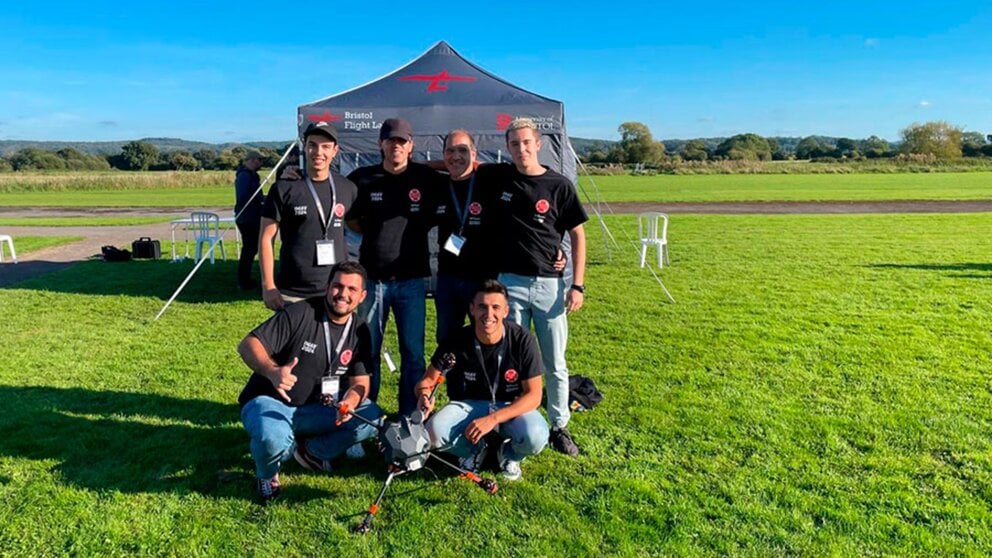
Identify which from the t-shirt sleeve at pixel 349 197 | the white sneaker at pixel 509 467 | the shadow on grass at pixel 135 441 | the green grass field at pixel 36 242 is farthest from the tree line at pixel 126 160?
the white sneaker at pixel 509 467

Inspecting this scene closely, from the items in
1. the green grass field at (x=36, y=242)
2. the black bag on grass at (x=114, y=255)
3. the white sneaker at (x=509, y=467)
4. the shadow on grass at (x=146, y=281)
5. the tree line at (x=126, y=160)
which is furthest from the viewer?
the tree line at (x=126, y=160)

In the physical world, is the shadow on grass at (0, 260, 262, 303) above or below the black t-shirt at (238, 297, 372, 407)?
below

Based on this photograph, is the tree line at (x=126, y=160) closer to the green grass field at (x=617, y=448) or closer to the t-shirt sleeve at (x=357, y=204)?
the green grass field at (x=617, y=448)

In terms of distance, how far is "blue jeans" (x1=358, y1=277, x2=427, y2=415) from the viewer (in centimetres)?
375

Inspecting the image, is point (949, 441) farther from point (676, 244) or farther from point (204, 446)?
point (676, 244)

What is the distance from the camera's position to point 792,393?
4.77m

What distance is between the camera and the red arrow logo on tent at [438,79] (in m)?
9.17

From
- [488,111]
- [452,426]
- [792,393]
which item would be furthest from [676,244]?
[452,426]

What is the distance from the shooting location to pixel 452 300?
3.72 metres

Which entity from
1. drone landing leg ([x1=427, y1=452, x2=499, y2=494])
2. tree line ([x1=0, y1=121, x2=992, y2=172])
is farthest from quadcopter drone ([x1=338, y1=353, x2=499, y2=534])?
tree line ([x1=0, y1=121, x2=992, y2=172])

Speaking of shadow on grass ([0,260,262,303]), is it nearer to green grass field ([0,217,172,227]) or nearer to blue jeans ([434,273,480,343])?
blue jeans ([434,273,480,343])

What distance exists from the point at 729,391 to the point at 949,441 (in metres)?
1.41

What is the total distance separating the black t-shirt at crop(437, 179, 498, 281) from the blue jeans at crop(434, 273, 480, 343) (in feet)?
0.14

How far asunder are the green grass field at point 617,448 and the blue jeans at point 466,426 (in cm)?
23
